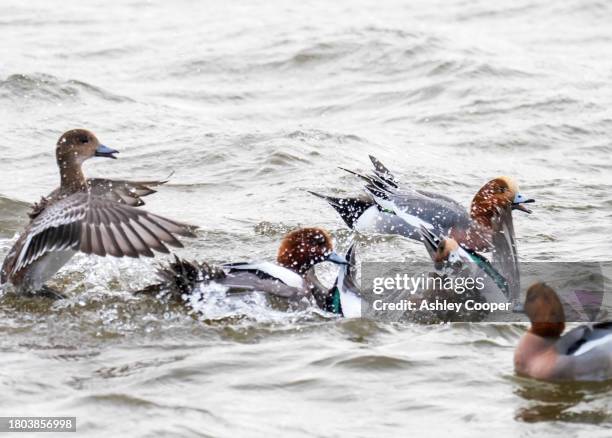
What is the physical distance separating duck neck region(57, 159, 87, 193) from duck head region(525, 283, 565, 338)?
303 cm

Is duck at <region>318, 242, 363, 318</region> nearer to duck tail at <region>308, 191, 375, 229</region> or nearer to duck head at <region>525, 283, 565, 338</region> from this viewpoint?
duck head at <region>525, 283, 565, 338</region>

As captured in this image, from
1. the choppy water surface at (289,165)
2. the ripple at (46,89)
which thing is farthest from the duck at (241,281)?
the ripple at (46,89)

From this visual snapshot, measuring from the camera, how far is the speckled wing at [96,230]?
23.2 ft

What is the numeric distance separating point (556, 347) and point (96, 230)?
2696mm

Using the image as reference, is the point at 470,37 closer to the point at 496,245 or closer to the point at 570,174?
the point at 570,174

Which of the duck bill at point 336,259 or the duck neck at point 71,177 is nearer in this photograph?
the duck bill at point 336,259

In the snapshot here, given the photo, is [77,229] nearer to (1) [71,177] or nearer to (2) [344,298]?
(1) [71,177]

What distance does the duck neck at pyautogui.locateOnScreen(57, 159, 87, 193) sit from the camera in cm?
795

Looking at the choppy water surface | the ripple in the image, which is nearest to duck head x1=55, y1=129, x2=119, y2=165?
the choppy water surface

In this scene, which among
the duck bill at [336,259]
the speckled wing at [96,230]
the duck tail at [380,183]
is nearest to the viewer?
the speckled wing at [96,230]

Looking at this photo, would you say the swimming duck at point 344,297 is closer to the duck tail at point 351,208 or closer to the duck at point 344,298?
the duck at point 344,298

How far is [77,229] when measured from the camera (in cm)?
728

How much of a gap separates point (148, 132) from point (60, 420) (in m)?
6.62

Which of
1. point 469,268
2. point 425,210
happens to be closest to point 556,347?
point 469,268
